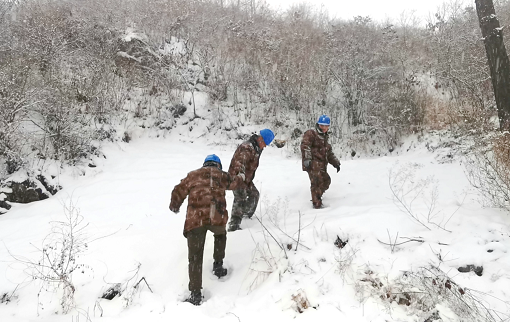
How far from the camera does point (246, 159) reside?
15.4ft

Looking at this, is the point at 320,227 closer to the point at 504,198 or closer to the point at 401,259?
the point at 401,259

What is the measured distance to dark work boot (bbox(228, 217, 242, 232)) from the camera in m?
4.75

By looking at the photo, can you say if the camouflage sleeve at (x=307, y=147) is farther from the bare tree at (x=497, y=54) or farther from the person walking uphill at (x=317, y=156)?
the bare tree at (x=497, y=54)

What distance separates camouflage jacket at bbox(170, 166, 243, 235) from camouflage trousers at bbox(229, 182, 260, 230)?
958 mm

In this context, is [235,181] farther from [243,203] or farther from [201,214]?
[243,203]

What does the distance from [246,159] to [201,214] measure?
1.35 meters

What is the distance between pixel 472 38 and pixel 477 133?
6.86 m

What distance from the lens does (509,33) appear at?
403 inches

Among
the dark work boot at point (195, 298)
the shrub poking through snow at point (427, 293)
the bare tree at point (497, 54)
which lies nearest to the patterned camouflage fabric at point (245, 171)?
the dark work boot at point (195, 298)

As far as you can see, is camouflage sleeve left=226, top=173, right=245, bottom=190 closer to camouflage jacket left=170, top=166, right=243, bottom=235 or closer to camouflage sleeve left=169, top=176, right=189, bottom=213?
camouflage jacket left=170, top=166, right=243, bottom=235

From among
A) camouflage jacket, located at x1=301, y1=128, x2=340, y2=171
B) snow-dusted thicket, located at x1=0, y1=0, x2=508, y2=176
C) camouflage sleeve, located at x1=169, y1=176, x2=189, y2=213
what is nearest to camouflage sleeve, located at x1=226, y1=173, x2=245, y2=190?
camouflage sleeve, located at x1=169, y1=176, x2=189, y2=213

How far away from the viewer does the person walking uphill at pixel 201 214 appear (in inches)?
140

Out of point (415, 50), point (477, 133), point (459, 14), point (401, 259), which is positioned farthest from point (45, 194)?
point (459, 14)

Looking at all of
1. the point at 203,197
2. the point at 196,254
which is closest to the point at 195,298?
the point at 196,254
